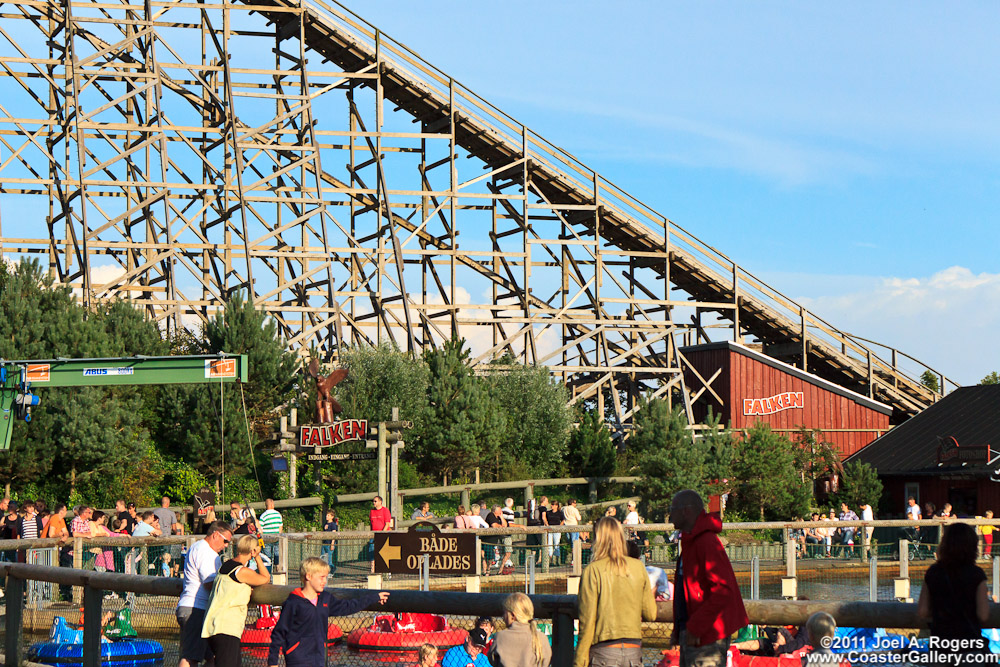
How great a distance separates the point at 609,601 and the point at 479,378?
2706cm

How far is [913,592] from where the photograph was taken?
1936 centimetres

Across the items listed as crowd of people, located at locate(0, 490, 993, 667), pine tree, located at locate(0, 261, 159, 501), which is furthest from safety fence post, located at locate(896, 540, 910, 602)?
pine tree, located at locate(0, 261, 159, 501)

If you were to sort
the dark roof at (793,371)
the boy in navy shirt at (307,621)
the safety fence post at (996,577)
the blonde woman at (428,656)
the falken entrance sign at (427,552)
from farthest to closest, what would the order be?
the dark roof at (793,371) → the safety fence post at (996,577) → the falken entrance sign at (427,552) → the blonde woman at (428,656) → the boy in navy shirt at (307,621)

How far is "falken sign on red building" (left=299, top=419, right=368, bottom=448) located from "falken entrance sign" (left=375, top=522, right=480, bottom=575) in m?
9.77

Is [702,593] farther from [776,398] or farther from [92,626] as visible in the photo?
[776,398]

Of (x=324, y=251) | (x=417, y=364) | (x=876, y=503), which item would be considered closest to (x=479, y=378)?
(x=417, y=364)

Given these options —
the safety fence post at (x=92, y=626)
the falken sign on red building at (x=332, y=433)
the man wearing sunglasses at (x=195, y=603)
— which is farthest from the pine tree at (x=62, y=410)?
the safety fence post at (x=92, y=626)

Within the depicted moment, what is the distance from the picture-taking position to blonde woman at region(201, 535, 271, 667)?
779 centimetres

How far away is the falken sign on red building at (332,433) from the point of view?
27.2 metres

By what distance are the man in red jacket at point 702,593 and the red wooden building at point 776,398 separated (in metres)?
32.1

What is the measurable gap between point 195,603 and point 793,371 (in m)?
32.7

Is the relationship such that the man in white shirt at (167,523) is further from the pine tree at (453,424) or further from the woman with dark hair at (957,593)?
the woman with dark hair at (957,593)

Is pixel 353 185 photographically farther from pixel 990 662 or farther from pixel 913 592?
pixel 990 662

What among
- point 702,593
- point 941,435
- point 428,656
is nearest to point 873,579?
point 428,656
